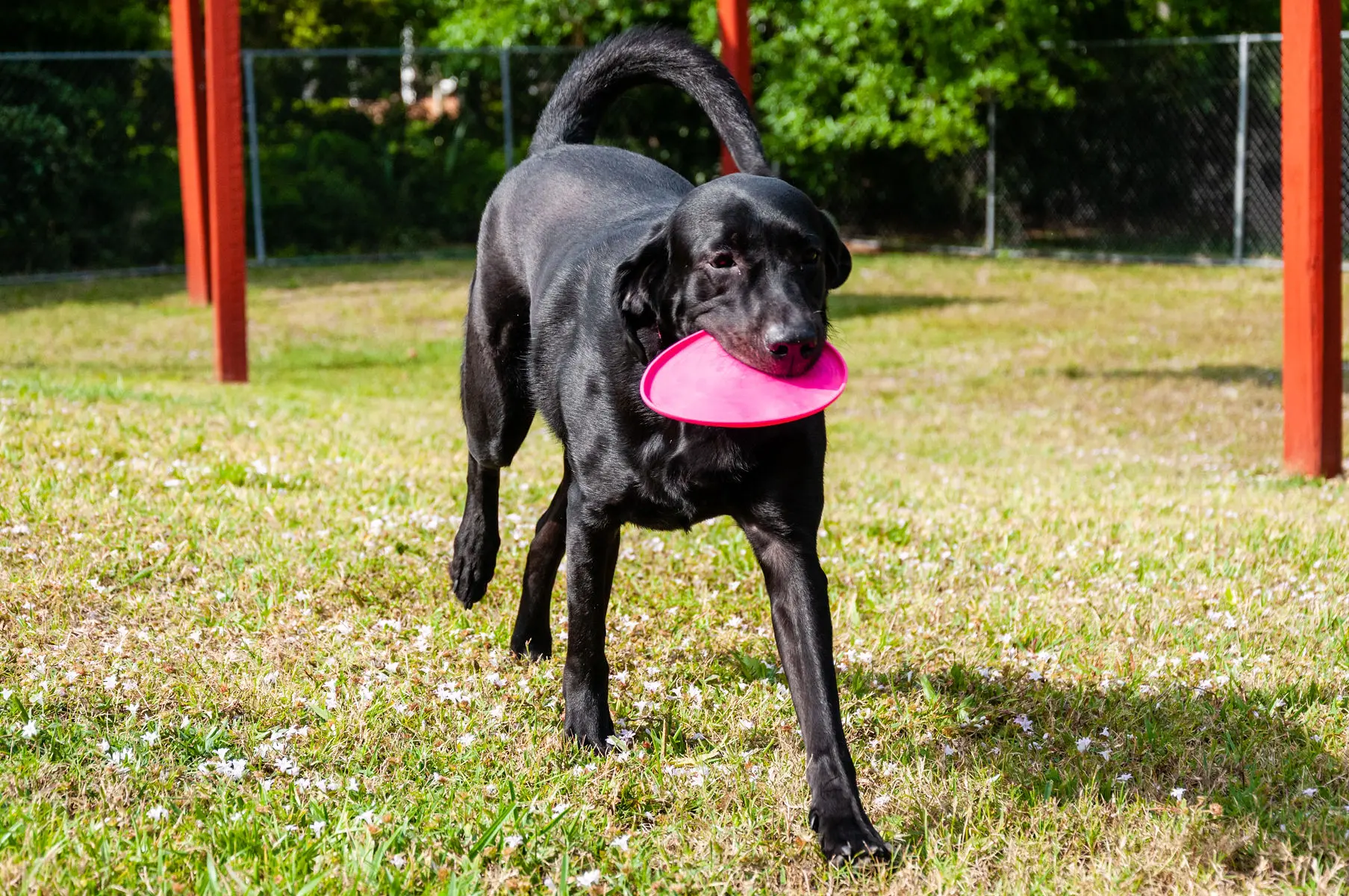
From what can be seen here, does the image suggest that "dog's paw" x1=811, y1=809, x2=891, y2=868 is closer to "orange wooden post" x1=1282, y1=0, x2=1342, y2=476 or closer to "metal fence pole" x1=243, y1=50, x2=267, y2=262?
"orange wooden post" x1=1282, y1=0, x2=1342, y2=476

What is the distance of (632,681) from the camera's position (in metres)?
3.96

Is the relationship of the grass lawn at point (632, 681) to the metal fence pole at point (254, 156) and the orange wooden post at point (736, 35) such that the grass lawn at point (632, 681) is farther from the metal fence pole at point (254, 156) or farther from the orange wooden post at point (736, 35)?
the metal fence pole at point (254, 156)

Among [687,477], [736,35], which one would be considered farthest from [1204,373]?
[687,477]

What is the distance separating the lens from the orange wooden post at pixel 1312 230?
6895mm

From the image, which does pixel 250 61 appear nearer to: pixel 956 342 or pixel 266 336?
pixel 266 336

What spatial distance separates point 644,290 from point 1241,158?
48.9 ft

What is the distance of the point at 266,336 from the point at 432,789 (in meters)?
10.3

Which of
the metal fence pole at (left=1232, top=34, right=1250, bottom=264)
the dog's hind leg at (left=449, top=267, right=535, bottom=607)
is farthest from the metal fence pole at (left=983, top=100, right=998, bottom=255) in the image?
the dog's hind leg at (left=449, top=267, right=535, bottom=607)

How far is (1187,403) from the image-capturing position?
1021 centimetres

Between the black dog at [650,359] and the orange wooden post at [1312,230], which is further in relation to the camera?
the orange wooden post at [1312,230]

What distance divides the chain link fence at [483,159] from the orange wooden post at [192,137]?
2.82 meters

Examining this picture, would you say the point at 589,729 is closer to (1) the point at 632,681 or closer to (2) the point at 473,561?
(1) the point at 632,681

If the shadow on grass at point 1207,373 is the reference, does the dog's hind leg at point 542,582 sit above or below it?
above

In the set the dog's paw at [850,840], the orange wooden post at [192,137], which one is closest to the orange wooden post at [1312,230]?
the dog's paw at [850,840]
